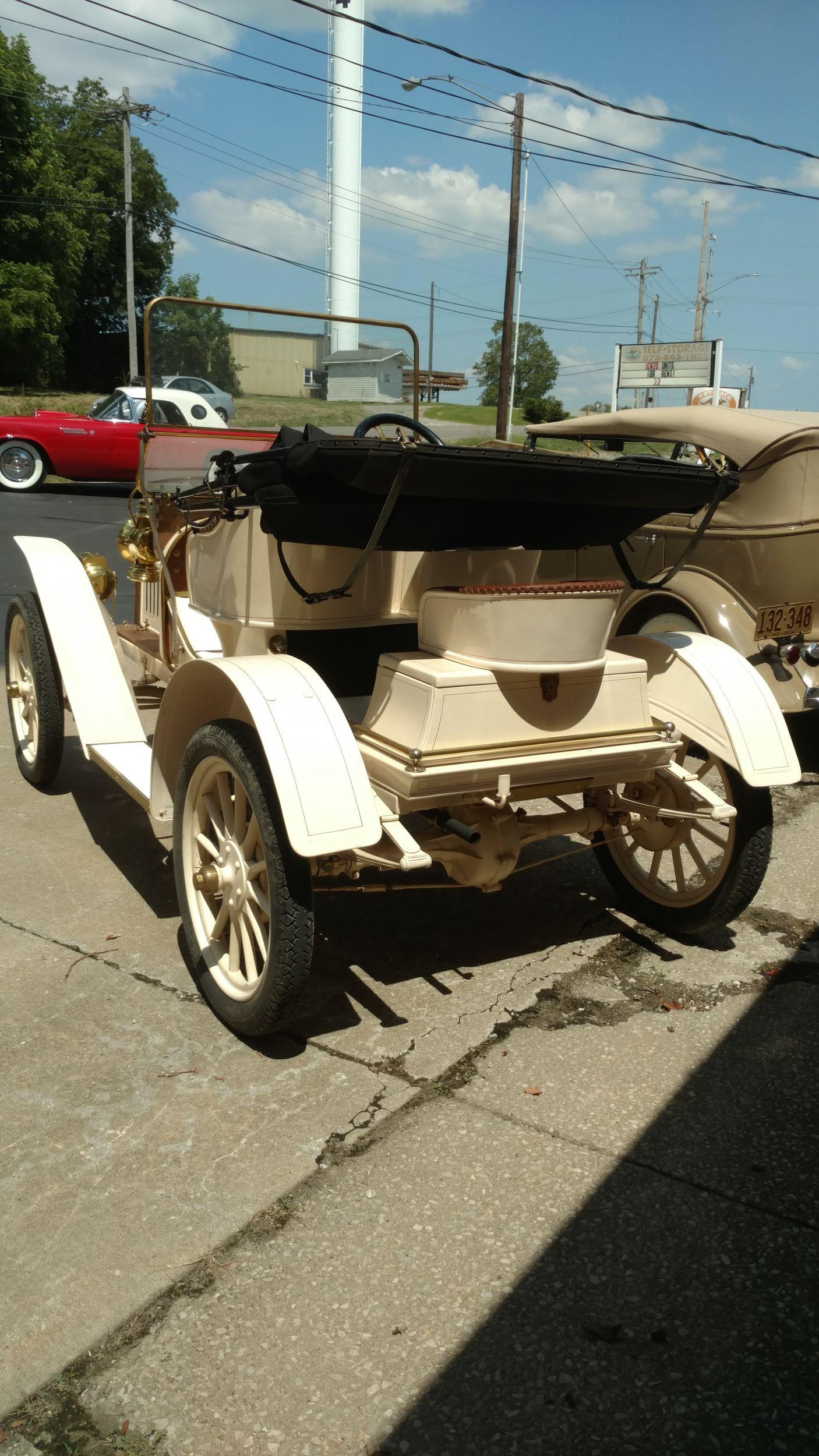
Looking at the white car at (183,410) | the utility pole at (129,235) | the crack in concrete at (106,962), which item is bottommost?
the crack in concrete at (106,962)

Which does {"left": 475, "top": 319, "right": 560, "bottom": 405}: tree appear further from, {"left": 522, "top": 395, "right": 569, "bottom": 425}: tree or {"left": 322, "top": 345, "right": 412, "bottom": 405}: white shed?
{"left": 322, "top": 345, "right": 412, "bottom": 405}: white shed

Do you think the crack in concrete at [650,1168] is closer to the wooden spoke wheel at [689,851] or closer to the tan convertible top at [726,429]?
the wooden spoke wheel at [689,851]

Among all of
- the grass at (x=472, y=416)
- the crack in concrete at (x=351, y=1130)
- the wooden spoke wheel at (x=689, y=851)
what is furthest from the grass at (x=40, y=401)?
the crack in concrete at (x=351, y=1130)

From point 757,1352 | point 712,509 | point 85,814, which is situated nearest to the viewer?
point 757,1352

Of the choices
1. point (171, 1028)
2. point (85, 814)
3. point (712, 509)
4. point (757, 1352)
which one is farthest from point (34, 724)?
point (757, 1352)

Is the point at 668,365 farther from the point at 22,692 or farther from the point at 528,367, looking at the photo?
the point at 528,367

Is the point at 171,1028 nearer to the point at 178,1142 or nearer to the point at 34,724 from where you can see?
the point at 178,1142

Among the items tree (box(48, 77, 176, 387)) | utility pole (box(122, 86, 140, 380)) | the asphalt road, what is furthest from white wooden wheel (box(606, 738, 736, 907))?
tree (box(48, 77, 176, 387))

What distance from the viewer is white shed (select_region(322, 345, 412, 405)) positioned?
4.96m

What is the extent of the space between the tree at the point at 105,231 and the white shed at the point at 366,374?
44.6m

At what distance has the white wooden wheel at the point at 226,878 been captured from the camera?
3.14 metres

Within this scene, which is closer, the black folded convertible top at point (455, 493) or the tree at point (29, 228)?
the black folded convertible top at point (455, 493)

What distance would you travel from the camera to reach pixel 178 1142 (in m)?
2.75

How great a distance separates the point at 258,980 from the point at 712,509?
6.71 ft
